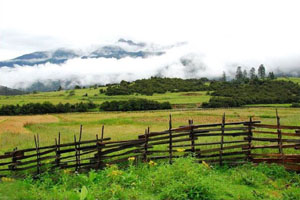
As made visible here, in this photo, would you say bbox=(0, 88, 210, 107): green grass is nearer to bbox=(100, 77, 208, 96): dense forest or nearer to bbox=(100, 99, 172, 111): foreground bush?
bbox=(100, 99, 172, 111): foreground bush

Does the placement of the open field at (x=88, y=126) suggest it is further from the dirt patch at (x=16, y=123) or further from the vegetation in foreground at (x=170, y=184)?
the vegetation in foreground at (x=170, y=184)

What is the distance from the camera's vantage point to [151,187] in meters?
7.05

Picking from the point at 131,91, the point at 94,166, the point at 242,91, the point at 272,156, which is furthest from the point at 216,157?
the point at 131,91

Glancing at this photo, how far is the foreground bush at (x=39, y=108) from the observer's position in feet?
189

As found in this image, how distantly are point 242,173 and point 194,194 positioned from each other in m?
2.65

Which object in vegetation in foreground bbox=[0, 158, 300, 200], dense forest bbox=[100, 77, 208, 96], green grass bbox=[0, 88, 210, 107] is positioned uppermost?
dense forest bbox=[100, 77, 208, 96]

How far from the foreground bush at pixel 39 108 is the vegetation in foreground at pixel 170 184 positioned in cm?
5177

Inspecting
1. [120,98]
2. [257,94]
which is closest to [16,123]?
[120,98]

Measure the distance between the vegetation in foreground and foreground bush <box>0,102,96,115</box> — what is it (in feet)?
170

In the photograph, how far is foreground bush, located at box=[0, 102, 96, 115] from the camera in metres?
57.5

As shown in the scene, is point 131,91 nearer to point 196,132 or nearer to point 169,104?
point 169,104

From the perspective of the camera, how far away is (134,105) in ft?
204

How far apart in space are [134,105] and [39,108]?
21.9m

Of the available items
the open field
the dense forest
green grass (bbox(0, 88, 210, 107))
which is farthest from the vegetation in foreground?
the dense forest
